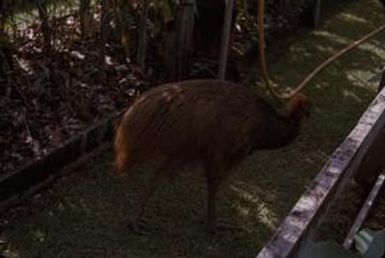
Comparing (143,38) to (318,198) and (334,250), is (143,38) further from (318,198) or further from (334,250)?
(334,250)

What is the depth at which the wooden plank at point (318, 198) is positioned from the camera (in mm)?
1574

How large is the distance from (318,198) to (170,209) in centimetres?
233

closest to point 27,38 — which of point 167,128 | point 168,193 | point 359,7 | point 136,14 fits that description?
point 136,14

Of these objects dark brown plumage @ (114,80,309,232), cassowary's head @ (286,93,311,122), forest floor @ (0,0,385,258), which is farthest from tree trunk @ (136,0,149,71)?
cassowary's head @ (286,93,311,122)

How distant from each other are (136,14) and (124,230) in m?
1.99

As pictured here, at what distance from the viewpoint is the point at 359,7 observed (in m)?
9.02

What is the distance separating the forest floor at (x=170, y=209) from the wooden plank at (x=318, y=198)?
4.16ft

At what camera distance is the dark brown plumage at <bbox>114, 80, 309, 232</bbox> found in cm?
353

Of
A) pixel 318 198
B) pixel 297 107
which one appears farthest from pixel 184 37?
pixel 318 198

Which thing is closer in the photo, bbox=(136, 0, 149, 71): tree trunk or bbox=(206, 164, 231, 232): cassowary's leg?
bbox=(206, 164, 231, 232): cassowary's leg

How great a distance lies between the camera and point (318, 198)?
1812mm

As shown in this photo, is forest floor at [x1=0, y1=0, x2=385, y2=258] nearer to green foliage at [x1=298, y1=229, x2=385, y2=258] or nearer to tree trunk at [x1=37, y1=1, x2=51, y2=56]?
tree trunk at [x1=37, y1=1, x2=51, y2=56]

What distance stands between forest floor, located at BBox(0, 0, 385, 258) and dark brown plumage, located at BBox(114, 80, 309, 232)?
13.8 inches

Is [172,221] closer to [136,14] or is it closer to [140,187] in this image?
[140,187]
